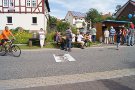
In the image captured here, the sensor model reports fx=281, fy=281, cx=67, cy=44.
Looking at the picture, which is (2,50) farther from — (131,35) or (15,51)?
(131,35)

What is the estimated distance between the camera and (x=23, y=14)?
4488cm

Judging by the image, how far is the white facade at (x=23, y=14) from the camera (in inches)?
1761

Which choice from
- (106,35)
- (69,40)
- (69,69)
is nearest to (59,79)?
(69,69)

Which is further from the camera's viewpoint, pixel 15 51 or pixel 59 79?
pixel 15 51

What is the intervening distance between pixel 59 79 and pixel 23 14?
36179mm

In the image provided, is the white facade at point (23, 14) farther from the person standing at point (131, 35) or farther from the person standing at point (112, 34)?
the person standing at point (131, 35)

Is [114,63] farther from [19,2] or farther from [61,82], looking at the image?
[19,2]

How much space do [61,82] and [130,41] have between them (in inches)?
539

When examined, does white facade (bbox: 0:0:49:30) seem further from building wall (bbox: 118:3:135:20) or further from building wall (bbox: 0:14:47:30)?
building wall (bbox: 118:3:135:20)

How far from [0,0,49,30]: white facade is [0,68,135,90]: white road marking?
3468 cm

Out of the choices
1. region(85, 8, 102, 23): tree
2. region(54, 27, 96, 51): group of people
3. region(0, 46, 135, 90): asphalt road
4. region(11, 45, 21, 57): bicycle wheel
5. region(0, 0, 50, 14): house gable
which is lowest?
region(0, 46, 135, 90): asphalt road

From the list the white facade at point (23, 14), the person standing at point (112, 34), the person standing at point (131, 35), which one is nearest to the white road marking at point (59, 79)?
the person standing at point (131, 35)

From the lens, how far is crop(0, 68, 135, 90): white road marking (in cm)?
905

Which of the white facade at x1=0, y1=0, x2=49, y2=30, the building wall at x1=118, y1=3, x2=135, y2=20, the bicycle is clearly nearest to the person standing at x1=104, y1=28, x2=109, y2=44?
the bicycle
